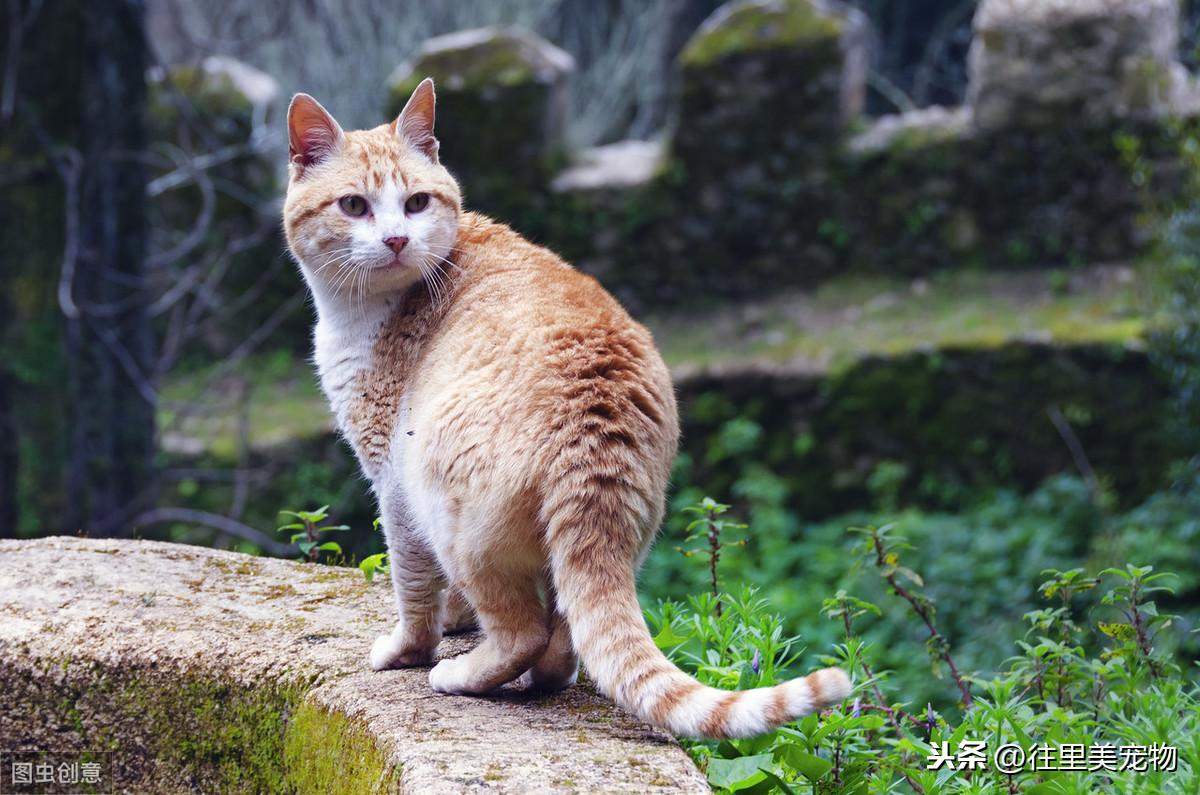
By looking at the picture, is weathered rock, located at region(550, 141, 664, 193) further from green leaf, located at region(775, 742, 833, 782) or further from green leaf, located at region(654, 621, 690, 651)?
green leaf, located at region(775, 742, 833, 782)

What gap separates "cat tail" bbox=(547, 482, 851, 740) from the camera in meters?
2.14

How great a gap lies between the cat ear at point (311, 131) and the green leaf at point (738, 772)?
1.75 m

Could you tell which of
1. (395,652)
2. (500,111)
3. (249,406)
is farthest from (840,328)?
(395,652)

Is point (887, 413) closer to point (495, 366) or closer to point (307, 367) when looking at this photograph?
point (307, 367)

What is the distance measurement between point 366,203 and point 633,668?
1.34m

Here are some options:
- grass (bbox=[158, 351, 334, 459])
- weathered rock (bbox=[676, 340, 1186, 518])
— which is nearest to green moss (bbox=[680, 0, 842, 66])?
weathered rock (bbox=[676, 340, 1186, 518])

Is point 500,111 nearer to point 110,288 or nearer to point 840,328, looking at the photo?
point 840,328

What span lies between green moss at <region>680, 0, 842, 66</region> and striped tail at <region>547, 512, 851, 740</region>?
20.1ft

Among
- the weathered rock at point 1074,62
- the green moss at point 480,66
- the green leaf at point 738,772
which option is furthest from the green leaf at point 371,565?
the weathered rock at point 1074,62

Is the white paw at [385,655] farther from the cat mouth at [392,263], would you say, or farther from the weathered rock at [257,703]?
the cat mouth at [392,263]

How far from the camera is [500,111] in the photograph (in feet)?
27.6

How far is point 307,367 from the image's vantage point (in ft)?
28.2

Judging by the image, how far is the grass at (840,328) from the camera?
7.11 metres

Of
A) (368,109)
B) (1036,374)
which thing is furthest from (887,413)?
(368,109)
